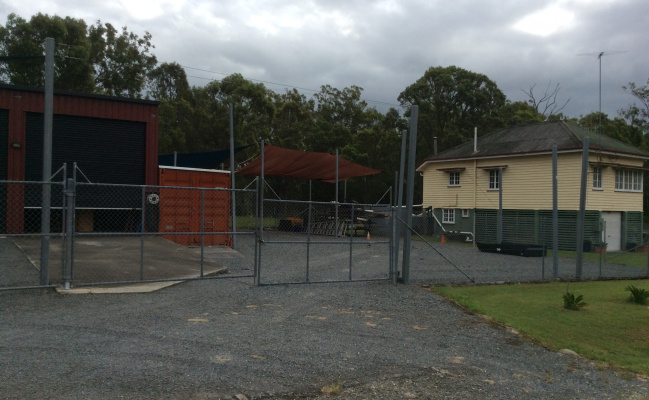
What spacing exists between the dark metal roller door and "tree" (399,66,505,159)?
114ft

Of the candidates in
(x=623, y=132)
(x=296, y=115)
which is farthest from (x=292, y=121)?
(x=623, y=132)

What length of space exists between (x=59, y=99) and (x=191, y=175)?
16.0 ft

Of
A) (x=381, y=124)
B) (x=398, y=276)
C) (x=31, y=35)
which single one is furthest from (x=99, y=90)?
(x=398, y=276)

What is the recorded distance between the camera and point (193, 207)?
60.4 ft

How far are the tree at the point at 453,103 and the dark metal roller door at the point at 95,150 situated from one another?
34877 millimetres

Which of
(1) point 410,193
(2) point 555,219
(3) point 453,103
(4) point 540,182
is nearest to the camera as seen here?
(1) point 410,193

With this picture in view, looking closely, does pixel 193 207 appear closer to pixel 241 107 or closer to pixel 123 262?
pixel 123 262

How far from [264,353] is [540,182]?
25.2 m

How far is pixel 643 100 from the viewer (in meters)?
43.7

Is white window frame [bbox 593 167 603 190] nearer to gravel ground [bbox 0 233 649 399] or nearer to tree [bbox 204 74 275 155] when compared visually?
gravel ground [bbox 0 233 649 399]

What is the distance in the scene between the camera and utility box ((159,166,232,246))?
18094 mm

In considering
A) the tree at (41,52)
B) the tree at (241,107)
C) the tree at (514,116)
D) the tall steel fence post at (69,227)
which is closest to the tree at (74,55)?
the tree at (41,52)

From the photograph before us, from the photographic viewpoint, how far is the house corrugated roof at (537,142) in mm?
28155

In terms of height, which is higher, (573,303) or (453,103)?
(453,103)
